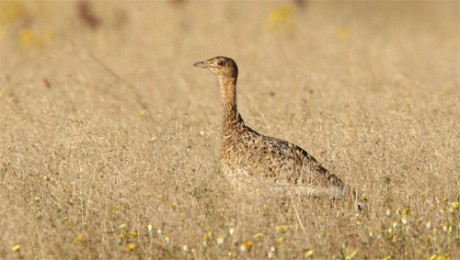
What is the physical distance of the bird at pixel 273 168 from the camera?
546 cm

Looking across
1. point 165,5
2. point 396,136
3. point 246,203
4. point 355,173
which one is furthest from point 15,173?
point 165,5

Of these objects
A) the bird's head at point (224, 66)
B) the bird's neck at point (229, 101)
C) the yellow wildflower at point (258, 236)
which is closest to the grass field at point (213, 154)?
the yellow wildflower at point (258, 236)

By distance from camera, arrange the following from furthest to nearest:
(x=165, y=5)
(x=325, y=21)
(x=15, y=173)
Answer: (x=165, y=5) → (x=325, y=21) → (x=15, y=173)

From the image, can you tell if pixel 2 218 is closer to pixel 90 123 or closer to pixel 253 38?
pixel 90 123

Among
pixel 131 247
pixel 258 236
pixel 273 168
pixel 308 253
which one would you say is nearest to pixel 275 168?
pixel 273 168

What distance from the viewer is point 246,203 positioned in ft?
17.5

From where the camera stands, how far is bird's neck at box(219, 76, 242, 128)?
6477 mm

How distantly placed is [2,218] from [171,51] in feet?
29.2

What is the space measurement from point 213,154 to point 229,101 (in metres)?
0.53

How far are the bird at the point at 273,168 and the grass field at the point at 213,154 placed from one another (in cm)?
10

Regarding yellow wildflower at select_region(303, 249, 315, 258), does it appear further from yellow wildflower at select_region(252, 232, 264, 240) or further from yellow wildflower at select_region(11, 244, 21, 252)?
yellow wildflower at select_region(11, 244, 21, 252)

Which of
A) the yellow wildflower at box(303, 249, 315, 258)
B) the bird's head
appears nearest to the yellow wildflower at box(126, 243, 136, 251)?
the yellow wildflower at box(303, 249, 315, 258)

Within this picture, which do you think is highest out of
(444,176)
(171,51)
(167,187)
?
(444,176)

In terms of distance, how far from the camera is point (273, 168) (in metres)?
5.64
